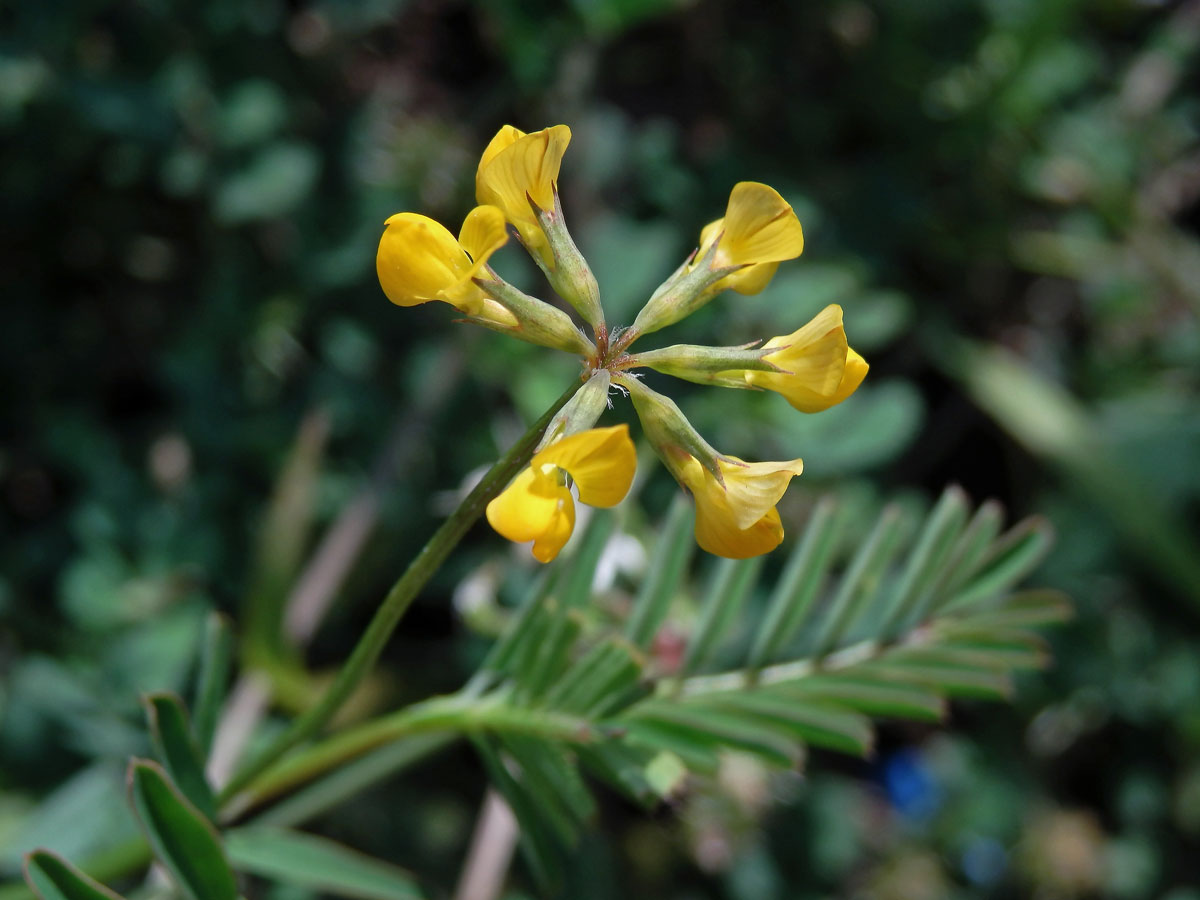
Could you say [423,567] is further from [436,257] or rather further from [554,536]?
[436,257]

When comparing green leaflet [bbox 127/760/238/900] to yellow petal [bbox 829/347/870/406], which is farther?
green leaflet [bbox 127/760/238/900]

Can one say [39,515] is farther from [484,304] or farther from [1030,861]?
[1030,861]

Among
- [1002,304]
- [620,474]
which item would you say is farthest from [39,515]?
[1002,304]

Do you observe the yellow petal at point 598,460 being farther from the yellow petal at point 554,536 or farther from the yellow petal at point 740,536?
the yellow petal at point 740,536

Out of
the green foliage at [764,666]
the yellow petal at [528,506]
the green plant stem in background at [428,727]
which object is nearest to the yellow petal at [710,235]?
the yellow petal at [528,506]

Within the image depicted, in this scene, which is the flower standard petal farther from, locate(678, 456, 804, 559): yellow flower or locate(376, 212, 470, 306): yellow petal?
locate(678, 456, 804, 559): yellow flower


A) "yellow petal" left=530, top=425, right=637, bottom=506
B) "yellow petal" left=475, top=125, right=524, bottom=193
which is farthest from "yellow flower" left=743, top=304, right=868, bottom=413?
"yellow petal" left=475, top=125, right=524, bottom=193
